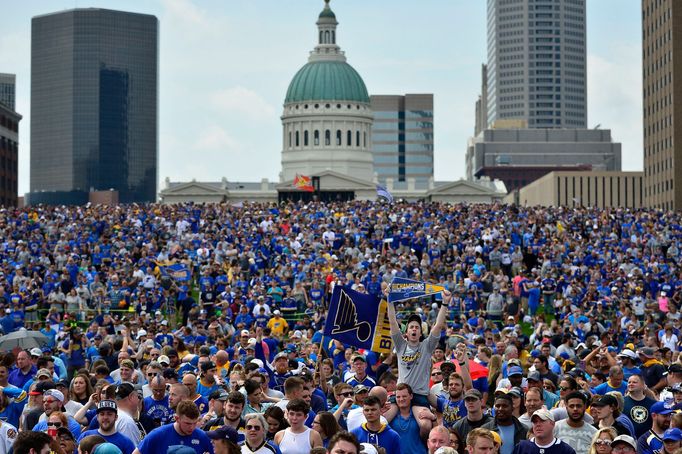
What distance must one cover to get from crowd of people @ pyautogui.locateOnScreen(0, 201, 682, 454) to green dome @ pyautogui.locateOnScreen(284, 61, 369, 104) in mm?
105497

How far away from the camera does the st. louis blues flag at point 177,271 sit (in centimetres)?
4031

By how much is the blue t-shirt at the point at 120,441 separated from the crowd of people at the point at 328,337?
0.02 metres

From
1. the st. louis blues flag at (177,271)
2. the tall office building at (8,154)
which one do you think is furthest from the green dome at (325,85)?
the st. louis blues flag at (177,271)

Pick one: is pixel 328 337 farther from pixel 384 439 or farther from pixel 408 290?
pixel 384 439

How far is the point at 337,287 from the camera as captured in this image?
20.2 meters

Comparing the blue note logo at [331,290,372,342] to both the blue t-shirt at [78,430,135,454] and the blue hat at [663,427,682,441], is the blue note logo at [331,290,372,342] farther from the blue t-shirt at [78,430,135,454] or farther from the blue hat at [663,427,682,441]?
the blue hat at [663,427,682,441]

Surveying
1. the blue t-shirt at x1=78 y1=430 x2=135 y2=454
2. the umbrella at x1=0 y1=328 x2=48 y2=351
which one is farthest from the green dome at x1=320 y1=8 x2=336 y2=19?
the blue t-shirt at x1=78 y1=430 x2=135 y2=454

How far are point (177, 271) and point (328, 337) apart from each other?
19096 mm

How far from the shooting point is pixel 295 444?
13.3 m

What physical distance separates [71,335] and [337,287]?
7.67 m

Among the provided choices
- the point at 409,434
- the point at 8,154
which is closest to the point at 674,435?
the point at 409,434

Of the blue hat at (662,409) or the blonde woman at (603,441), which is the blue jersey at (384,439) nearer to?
the blonde woman at (603,441)

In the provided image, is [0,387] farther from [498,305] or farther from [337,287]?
[498,305]

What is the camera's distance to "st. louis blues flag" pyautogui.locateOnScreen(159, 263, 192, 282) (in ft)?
132
